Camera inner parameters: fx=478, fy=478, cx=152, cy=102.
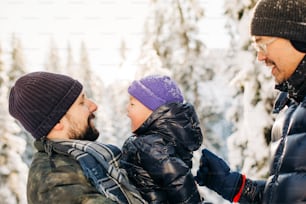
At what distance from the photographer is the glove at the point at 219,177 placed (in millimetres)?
4090

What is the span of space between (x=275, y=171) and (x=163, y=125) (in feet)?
3.51

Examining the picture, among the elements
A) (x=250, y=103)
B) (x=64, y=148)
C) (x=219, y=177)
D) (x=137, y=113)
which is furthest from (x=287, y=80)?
(x=250, y=103)

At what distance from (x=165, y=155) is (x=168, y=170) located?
4.9 inches

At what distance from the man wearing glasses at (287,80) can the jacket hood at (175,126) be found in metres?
0.80

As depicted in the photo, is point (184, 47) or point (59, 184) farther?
point (184, 47)

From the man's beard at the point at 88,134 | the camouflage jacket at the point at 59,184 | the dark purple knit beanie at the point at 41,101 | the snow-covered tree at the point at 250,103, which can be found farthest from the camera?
the snow-covered tree at the point at 250,103

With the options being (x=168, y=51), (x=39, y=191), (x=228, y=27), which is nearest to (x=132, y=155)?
(x=39, y=191)

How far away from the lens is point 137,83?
4.32 metres

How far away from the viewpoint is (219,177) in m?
4.10

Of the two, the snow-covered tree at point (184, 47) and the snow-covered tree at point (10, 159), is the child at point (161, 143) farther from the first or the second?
the snow-covered tree at point (10, 159)

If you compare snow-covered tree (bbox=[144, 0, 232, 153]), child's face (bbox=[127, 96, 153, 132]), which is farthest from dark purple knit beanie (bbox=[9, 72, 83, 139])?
snow-covered tree (bbox=[144, 0, 232, 153])

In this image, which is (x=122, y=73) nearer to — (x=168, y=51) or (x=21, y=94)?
(x=168, y=51)

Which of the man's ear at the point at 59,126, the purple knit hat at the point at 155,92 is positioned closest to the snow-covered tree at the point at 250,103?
the purple knit hat at the point at 155,92

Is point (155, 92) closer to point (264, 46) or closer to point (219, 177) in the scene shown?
point (219, 177)
